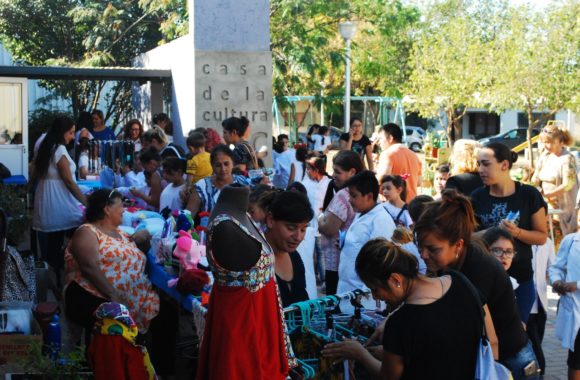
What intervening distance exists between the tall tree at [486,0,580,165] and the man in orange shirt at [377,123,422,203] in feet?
58.8

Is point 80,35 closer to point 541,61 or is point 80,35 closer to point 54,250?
point 541,61

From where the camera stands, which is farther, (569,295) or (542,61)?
(542,61)

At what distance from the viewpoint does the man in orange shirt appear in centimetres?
946

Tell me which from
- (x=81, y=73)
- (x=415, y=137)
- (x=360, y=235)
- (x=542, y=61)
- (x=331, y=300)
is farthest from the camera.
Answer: (x=415, y=137)

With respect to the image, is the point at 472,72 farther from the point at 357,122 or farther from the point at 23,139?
the point at 23,139

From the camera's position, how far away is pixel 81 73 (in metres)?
15.6

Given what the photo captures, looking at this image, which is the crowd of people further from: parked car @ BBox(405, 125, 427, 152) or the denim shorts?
parked car @ BBox(405, 125, 427, 152)

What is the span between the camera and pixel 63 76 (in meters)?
15.8

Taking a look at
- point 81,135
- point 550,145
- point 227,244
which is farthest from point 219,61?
point 227,244

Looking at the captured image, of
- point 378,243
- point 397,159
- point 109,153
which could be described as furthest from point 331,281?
point 109,153

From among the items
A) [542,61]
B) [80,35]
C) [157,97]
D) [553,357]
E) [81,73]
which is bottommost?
[553,357]

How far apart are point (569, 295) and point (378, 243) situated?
2788 mm

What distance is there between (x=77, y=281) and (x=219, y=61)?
8393 mm

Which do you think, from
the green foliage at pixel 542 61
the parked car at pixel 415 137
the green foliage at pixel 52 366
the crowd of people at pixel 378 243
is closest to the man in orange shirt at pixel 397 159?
the crowd of people at pixel 378 243
